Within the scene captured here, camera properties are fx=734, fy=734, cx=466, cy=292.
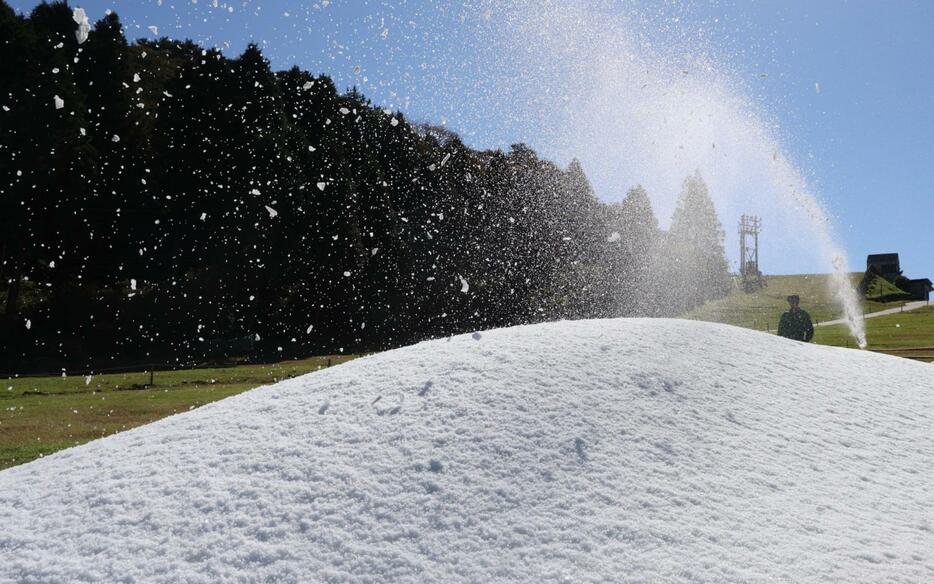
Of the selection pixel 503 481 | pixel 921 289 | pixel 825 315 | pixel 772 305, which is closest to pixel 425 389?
pixel 503 481

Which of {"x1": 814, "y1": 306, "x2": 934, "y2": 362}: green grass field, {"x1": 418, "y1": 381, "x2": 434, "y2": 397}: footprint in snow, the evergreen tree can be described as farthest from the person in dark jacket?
the evergreen tree

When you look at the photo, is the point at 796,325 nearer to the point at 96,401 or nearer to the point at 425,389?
the point at 425,389

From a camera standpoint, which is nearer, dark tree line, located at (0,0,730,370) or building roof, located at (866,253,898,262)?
dark tree line, located at (0,0,730,370)

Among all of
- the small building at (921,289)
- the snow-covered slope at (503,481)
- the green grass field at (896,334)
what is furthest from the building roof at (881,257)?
the snow-covered slope at (503,481)

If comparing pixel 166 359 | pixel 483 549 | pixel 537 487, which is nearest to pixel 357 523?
pixel 483 549

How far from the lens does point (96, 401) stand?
15.5 meters

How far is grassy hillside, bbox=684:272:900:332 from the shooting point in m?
46.8

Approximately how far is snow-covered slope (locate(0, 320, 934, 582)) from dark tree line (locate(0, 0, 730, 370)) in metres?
22.6

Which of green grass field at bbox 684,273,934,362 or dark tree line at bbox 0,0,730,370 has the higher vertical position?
dark tree line at bbox 0,0,730,370

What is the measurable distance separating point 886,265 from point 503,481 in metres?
81.6

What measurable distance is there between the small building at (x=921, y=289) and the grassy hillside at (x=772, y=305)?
6034mm

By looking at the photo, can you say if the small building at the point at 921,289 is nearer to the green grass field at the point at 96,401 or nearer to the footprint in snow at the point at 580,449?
the green grass field at the point at 96,401

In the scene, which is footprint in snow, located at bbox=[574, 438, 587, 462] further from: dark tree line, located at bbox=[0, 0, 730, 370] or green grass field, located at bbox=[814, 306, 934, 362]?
dark tree line, located at bbox=[0, 0, 730, 370]

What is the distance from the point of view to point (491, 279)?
36.7 meters
